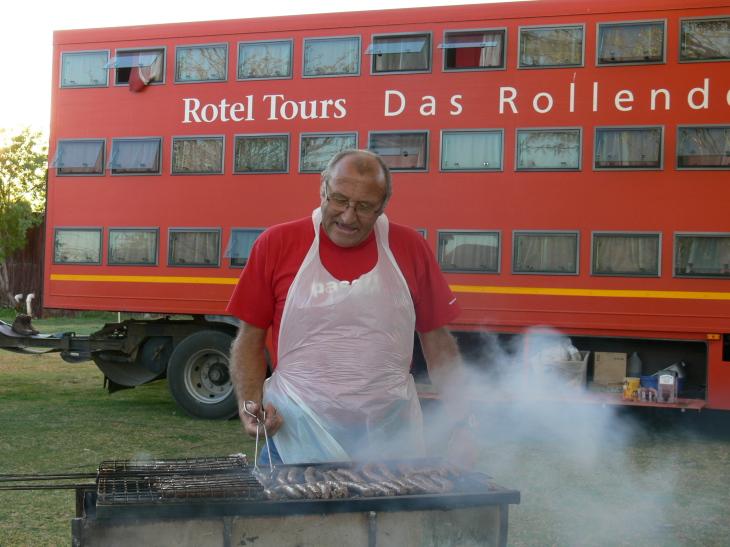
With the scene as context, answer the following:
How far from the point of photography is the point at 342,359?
2.93m

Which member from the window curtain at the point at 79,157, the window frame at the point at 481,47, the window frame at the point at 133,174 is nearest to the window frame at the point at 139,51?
the window frame at the point at 133,174

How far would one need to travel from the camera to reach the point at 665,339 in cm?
723

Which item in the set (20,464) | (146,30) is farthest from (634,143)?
(20,464)

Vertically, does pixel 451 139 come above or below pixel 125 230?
above

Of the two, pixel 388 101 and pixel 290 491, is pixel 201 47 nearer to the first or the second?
pixel 388 101

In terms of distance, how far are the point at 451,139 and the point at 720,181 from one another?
2.56 meters

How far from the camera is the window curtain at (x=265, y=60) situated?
26.8 feet

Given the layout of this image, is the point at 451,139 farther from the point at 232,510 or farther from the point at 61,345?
the point at 232,510

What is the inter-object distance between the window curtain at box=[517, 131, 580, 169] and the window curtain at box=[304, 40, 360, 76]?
6.29 feet

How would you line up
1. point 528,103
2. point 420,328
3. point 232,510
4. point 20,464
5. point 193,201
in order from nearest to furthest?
point 232,510 → point 420,328 → point 20,464 → point 528,103 → point 193,201

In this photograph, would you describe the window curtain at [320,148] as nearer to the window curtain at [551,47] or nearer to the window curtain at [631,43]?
the window curtain at [551,47]

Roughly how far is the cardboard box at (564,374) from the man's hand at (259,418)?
16.3 ft

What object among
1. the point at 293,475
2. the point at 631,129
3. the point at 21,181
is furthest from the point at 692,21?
the point at 21,181

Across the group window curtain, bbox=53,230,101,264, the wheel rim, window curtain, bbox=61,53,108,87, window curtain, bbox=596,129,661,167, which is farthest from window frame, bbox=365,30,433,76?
window curtain, bbox=53,230,101,264
